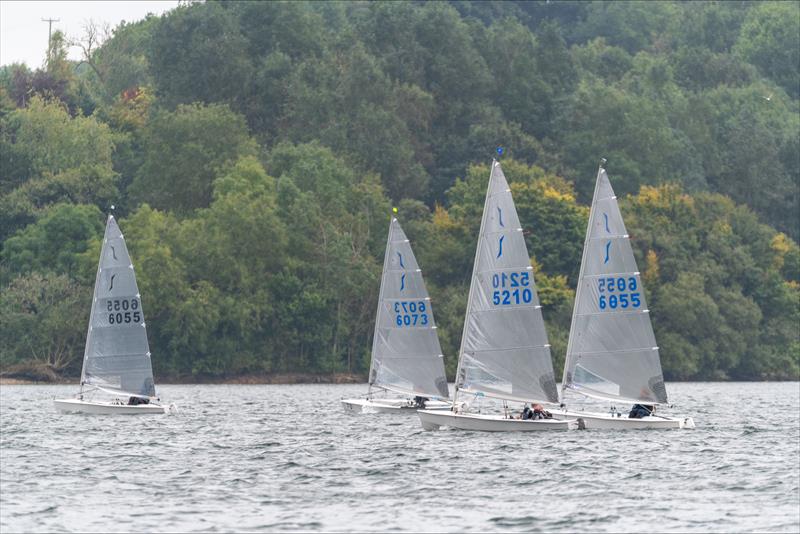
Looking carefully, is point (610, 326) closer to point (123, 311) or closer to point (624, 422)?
point (624, 422)

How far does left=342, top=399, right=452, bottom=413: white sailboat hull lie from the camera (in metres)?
76.6

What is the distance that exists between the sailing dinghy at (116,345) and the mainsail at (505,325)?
2082cm

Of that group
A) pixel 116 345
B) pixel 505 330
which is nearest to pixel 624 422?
pixel 505 330

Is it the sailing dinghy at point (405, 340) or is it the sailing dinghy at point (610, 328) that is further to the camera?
the sailing dinghy at point (405, 340)

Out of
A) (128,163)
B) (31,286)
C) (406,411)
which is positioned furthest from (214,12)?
(406,411)

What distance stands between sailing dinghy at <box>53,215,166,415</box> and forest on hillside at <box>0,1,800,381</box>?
4388 centimetres

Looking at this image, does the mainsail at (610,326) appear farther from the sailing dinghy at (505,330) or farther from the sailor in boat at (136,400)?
the sailor in boat at (136,400)

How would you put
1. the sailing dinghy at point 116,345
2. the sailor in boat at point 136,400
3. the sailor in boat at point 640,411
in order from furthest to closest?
the sailor in boat at point 136,400
the sailing dinghy at point 116,345
the sailor in boat at point 640,411

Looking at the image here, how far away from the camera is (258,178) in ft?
438

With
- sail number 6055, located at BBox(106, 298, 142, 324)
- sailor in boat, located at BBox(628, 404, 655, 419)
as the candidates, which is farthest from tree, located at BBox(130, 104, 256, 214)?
sailor in boat, located at BBox(628, 404, 655, 419)

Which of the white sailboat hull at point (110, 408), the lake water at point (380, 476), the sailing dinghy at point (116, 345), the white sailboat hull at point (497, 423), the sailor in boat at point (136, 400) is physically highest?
the sailing dinghy at point (116, 345)

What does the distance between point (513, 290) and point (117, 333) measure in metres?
24.1

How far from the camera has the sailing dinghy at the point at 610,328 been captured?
6247cm

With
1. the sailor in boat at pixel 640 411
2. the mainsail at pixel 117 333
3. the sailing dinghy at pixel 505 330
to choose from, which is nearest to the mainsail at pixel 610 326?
the sailor in boat at pixel 640 411
